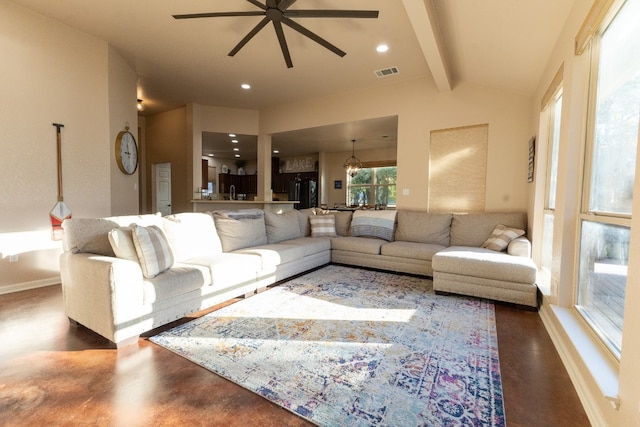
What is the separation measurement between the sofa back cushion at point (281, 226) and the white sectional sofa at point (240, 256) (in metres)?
0.01

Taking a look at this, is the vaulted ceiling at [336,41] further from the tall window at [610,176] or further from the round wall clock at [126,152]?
the round wall clock at [126,152]

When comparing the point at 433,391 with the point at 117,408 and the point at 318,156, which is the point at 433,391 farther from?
the point at 318,156

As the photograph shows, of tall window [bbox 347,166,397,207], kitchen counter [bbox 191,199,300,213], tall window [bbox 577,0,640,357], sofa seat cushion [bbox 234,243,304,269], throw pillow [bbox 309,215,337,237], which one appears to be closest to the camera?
tall window [bbox 577,0,640,357]

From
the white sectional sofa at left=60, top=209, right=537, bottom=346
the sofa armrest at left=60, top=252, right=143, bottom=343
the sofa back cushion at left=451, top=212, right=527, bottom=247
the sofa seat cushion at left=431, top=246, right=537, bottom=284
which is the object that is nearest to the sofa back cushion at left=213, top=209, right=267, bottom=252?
the white sectional sofa at left=60, top=209, right=537, bottom=346

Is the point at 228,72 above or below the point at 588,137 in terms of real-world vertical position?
above

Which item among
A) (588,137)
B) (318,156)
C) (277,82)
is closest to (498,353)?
(588,137)

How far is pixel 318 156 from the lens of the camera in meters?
9.86

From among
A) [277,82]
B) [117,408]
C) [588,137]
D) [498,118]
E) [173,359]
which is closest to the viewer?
[117,408]

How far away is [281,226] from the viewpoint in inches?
169

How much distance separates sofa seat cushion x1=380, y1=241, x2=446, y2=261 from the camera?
12.5 ft

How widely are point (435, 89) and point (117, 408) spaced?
514 cm

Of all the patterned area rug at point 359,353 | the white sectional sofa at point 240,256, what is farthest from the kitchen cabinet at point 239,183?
the patterned area rug at point 359,353

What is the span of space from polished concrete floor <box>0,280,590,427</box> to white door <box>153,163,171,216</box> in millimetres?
5347

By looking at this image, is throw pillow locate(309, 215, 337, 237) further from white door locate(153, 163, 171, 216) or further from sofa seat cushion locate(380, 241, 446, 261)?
white door locate(153, 163, 171, 216)
